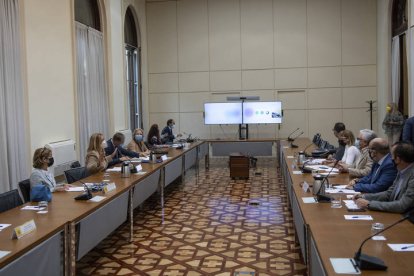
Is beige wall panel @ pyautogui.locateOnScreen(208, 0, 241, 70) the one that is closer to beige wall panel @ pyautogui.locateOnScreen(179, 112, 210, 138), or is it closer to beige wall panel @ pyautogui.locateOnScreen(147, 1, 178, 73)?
beige wall panel @ pyautogui.locateOnScreen(147, 1, 178, 73)

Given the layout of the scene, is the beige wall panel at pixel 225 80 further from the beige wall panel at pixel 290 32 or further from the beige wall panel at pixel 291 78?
the beige wall panel at pixel 290 32

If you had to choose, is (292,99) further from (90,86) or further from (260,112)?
(90,86)

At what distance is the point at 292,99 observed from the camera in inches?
460

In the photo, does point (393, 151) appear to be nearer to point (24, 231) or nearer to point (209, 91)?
point (24, 231)

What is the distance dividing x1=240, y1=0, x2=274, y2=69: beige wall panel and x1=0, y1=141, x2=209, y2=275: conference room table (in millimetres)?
7343

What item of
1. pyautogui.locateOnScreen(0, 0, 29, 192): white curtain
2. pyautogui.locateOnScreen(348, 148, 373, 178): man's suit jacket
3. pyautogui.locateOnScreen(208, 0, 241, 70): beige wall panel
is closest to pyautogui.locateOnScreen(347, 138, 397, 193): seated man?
pyautogui.locateOnScreen(348, 148, 373, 178): man's suit jacket

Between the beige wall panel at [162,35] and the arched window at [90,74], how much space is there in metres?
3.40

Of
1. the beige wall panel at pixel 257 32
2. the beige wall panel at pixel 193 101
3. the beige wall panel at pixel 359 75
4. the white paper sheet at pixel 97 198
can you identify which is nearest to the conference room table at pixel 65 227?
the white paper sheet at pixel 97 198

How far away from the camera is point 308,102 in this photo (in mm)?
→ 11625

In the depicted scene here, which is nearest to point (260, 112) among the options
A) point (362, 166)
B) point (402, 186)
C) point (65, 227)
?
point (362, 166)

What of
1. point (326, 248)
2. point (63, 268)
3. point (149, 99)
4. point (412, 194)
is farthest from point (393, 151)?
point (149, 99)

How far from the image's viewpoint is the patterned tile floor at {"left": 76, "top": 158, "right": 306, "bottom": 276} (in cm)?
395

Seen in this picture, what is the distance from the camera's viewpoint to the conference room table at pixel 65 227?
100 inches

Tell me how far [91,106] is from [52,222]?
18.1ft
